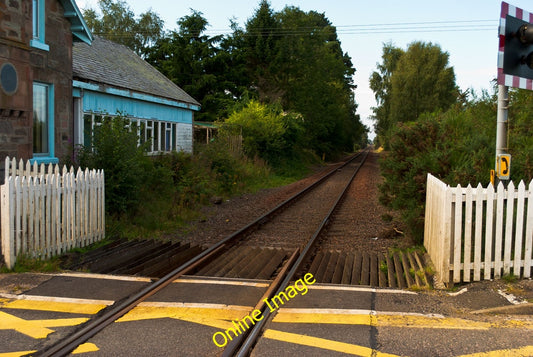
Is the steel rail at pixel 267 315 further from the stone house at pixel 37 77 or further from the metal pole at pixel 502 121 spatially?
the stone house at pixel 37 77

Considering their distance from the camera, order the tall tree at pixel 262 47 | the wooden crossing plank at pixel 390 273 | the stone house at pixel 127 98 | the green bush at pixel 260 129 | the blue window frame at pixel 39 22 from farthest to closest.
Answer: the tall tree at pixel 262 47 < the green bush at pixel 260 129 < the stone house at pixel 127 98 < the blue window frame at pixel 39 22 < the wooden crossing plank at pixel 390 273

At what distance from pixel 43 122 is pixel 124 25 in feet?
142

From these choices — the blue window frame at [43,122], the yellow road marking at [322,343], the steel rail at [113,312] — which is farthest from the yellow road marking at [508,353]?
the blue window frame at [43,122]

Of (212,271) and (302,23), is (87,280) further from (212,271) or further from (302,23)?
(302,23)

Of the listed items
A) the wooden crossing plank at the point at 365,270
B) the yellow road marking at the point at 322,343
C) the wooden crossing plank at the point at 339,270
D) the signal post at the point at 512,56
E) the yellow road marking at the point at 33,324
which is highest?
the signal post at the point at 512,56

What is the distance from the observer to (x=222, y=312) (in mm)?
5188

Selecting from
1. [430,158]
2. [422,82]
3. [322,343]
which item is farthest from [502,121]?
[422,82]

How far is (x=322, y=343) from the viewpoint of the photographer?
14.2 ft

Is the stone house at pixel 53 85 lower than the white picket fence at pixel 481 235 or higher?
higher

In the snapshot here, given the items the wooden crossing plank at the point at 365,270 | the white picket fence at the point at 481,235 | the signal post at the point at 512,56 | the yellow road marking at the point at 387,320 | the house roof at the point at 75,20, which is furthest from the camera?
the house roof at the point at 75,20

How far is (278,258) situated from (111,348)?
4.50 metres

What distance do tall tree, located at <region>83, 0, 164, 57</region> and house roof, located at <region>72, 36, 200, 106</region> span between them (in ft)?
94.2

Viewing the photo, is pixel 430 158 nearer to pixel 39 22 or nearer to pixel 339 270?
pixel 339 270

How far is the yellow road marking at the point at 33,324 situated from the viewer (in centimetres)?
454
